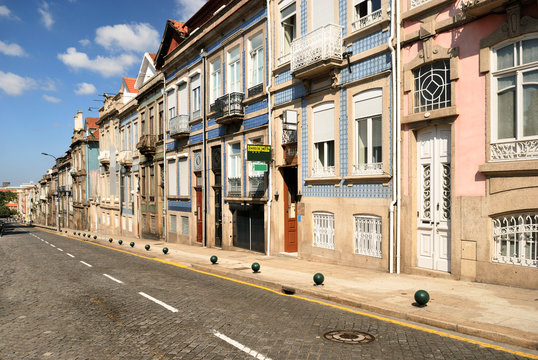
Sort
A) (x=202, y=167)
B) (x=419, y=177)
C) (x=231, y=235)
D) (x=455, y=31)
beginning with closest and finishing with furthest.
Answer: (x=455, y=31), (x=419, y=177), (x=231, y=235), (x=202, y=167)

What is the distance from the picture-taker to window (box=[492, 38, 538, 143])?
9.98 meters

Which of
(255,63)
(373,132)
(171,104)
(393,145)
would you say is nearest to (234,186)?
(255,63)

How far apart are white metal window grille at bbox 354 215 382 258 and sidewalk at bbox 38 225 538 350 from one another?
0.75m

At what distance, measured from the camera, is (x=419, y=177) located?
12.8m

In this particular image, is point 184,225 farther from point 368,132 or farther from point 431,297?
point 431,297

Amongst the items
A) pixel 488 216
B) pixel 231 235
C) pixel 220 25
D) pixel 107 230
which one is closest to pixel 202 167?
pixel 231 235

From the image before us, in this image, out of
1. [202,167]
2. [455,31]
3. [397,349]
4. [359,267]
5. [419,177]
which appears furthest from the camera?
[202,167]

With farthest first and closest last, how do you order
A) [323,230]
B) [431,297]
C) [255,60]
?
[255,60] → [323,230] → [431,297]

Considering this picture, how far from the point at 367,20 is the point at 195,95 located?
51.0ft

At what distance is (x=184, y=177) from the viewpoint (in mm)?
29641

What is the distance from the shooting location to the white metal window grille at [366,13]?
14.1m

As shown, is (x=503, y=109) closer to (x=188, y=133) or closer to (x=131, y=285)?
(x=131, y=285)

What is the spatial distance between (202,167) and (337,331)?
1976 cm

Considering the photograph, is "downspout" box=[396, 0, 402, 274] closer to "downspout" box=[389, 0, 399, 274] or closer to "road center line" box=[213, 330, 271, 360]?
"downspout" box=[389, 0, 399, 274]
